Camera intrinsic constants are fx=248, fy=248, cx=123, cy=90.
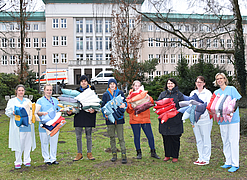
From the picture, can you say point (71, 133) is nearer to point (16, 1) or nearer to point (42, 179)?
point (42, 179)

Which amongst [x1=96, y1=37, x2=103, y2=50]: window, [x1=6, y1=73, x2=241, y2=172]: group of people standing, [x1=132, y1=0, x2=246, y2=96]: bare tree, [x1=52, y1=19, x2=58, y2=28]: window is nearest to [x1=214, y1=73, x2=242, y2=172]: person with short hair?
[x1=6, y1=73, x2=241, y2=172]: group of people standing

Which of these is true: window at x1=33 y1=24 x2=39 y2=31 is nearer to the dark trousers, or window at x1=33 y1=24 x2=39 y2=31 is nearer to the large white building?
the large white building

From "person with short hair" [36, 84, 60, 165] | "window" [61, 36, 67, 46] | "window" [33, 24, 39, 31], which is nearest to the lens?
"person with short hair" [36, 84, 60, 165]

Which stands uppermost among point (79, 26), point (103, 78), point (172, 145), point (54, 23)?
point (54, 23)

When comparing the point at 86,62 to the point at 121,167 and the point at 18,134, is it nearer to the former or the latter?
the point at 18,134

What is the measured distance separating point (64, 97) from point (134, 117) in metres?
1.82

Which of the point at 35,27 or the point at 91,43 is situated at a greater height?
the point at 35,27

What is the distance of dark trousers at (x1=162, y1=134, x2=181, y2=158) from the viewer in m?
6.00

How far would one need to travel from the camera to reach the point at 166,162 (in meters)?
6.01

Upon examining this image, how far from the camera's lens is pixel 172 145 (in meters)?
6.04

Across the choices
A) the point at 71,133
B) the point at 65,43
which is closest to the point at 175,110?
the point at 71,133

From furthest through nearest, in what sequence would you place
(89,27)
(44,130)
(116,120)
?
(89,27), (116,120), (44,130)

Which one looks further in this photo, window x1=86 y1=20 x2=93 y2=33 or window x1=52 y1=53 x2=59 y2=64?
window x1=86 y1=20 x2=93 y2=33

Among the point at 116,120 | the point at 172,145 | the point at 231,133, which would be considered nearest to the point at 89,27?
the point at 116,120
